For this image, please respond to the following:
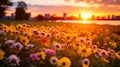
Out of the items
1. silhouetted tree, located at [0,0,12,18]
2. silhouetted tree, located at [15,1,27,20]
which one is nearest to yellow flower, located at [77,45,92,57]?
silhouetted tree, located at [0,0,12,18]

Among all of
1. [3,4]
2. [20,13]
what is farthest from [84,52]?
[20,13]

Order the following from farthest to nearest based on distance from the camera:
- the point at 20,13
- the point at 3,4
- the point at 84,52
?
the point at 20,13
the point at 3,4
the point at 84,52

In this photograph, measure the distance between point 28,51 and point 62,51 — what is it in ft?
2.98

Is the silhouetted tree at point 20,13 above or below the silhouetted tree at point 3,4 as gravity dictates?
below

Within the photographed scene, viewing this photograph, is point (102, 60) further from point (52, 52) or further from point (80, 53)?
point (52, 52)

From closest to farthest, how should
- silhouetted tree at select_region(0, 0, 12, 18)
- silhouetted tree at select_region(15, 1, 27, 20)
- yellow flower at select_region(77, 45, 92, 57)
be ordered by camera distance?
yellow flower at select_region(77, 45, 92, 57) < silhouetted tree at select_region(0, 0, 12, 18) < silhouetted tree at select_region(15, 1, 27, 20)

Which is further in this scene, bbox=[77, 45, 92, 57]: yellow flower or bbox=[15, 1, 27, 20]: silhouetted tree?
bbox=[15, 1, 27, 20]: silhouetted tree

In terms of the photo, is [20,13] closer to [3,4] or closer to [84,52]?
[3,4]

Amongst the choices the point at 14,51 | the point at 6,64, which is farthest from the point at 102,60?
the point at 6,64

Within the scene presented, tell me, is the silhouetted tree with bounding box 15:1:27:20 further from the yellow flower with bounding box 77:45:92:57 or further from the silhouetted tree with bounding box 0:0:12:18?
the yellow flower with bounding box 77:45:92:57

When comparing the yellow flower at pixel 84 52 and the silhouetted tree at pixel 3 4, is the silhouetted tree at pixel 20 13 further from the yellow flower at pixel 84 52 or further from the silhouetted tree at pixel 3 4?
the yellow flower at pixel 84 52

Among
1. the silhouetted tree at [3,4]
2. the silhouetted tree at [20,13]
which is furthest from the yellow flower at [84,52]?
the silhouetted tree at [20,13]

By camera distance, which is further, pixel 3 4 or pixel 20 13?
pixel 20 13

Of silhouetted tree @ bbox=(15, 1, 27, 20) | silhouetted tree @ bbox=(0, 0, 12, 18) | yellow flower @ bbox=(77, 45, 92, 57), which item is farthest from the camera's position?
silhouetted tree @ bbox=(15, 1, 27, 20)
